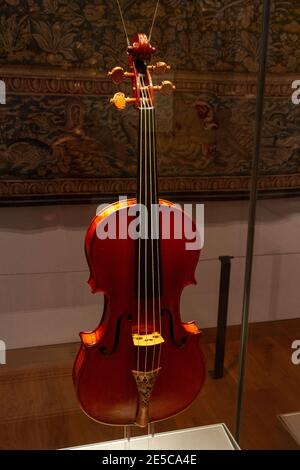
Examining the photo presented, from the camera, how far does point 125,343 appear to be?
1.14 metres

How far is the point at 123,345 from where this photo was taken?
1.14 meters

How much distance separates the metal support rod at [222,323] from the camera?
175 centimetres

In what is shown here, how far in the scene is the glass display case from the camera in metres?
1.43

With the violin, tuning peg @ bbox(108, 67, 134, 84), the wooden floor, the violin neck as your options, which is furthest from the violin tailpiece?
tuning peg @ bbox(108, 67, 134, 84)

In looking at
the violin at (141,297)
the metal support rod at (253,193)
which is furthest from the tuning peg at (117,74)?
the metal support rod at (253,193)

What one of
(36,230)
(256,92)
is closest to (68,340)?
(36,230)

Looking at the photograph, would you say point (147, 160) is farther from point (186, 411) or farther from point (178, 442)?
point (186, 411)

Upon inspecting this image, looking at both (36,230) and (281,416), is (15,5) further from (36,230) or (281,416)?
(281,416)

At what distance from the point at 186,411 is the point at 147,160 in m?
1.01

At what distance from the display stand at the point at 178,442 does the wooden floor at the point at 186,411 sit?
23 cm

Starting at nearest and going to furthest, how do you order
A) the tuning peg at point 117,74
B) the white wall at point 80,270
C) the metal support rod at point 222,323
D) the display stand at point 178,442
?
1. the tuning peg at point 117,74
2. the display stand at point 178,442
3. the white wall at point 80,270
4. the metal support rod at point 222,323

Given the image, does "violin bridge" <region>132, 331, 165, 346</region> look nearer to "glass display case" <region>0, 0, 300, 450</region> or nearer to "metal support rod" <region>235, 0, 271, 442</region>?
"glass display case" <region>0, 0, 300, 450</region>

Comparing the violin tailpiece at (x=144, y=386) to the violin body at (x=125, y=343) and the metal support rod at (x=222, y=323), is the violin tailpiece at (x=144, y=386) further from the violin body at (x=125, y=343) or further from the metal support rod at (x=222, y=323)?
the metal support rod at (x=222, y=323)

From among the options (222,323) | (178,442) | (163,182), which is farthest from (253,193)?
(178,442)
